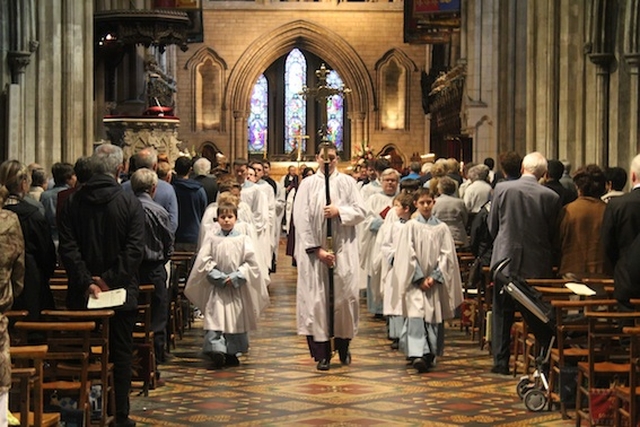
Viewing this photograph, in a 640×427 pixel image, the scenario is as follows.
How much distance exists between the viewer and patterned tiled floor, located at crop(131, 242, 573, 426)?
9094 millimetres

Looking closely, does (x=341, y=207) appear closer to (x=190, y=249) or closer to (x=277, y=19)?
(x=190, y=249)

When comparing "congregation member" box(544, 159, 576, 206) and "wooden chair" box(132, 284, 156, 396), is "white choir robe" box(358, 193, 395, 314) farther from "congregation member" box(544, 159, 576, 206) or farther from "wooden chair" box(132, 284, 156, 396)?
"wooden chair" box(132, 284, 156, 396)

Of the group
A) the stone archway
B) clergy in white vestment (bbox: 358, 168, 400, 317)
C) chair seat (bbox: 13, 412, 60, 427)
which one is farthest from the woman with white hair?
the stone archway

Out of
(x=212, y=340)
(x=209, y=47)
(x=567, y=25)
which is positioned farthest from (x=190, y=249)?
(x=209, y=47)

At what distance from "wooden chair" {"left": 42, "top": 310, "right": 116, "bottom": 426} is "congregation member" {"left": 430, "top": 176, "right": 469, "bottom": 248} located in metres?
5.86


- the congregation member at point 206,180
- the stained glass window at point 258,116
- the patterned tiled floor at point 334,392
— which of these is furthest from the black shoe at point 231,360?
the stained glass window at point 258,116

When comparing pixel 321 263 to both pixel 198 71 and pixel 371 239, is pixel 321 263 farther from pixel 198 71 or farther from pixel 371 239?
pixel 198 71

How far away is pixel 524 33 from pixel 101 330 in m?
18.2

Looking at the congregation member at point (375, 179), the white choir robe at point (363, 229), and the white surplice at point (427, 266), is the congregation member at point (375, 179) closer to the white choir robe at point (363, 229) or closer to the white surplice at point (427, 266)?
the white choir robe at point (363, 229)

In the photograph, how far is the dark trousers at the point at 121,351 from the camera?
864cm

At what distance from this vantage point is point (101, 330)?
830 cm

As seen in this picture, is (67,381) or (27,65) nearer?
(67,381)

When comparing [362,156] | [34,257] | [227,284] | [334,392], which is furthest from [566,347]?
[362,156]

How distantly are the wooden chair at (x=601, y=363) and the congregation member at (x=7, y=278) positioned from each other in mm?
3365
